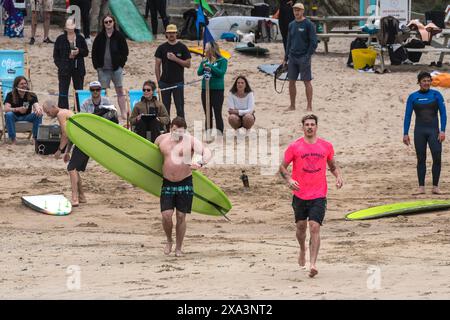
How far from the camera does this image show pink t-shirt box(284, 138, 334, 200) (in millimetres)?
11234

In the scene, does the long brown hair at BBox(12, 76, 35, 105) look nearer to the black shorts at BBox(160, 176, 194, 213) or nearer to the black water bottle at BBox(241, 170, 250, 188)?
the black water bottle at BBox(241, 170, 250, 188)

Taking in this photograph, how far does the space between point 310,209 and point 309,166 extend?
38 cm

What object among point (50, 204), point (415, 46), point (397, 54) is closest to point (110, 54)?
point (50, 204)

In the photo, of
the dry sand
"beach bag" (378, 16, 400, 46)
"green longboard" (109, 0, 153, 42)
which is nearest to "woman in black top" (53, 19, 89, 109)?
the dry sand

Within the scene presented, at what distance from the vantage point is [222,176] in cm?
1786

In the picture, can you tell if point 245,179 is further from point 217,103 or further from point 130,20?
point 130,20

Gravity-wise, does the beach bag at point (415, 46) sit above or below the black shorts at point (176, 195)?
below

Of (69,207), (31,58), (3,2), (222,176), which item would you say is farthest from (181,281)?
(3,2)

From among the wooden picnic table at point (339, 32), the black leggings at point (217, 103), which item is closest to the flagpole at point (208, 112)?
the black leggings at point (217, 103)

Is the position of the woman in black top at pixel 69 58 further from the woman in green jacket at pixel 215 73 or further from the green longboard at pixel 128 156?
the green longboard at pixel 128 156

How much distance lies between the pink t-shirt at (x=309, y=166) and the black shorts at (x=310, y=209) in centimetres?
4

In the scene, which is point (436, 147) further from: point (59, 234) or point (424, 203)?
point (59, 234)

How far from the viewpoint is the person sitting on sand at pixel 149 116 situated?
53.7 feet
